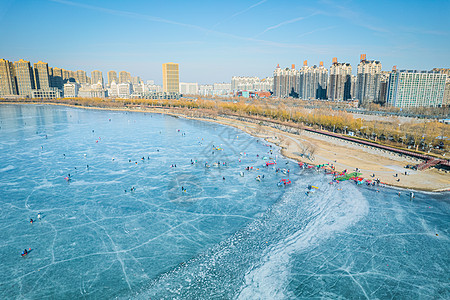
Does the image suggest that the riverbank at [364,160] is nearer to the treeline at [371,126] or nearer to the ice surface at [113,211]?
the ice surface at [113,211]

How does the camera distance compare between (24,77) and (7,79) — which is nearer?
(7,79)

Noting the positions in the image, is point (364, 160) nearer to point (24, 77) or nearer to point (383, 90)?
point (383, 90)

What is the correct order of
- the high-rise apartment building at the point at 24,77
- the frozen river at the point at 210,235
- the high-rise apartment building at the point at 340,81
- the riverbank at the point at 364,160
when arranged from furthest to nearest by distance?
A: the high-rise apartment building at the point at 24,77 < the high-rise apartment building at the point at 340,81 < the riverbank at the point at 364,160 < the frozen river at the point at 210,235

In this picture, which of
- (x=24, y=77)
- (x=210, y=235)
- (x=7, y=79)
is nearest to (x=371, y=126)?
(x=210, y=235)

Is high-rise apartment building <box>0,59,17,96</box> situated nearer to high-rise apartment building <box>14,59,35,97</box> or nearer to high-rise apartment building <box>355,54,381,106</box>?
high-rise apartment building <box>14,59,35,97</box>

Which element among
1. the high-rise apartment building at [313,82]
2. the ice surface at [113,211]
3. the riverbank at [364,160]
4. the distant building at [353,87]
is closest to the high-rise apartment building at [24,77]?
the ice surface at [113,211]

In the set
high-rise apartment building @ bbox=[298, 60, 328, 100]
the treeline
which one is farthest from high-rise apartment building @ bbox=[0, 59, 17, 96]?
high-rise apartment building @ bbox=[298, 60, 328, 100]
